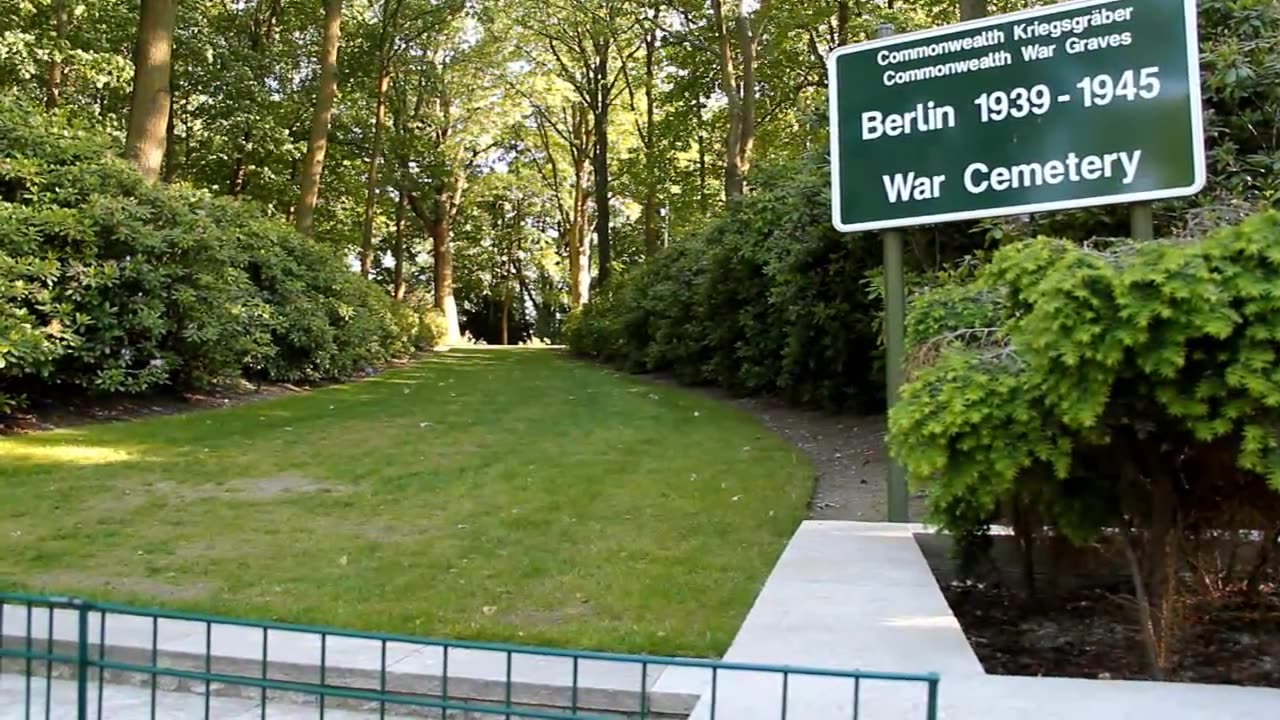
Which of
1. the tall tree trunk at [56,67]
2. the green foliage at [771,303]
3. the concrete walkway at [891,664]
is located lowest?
the concrete walkway at [891,664]

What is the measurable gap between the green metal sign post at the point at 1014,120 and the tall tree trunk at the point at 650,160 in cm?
2188

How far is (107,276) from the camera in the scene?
39.5 feet

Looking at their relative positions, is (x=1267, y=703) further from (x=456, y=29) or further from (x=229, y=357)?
(x=456, y=29)

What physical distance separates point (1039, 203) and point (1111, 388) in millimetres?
2718

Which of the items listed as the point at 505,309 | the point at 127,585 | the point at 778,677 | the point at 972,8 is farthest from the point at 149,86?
the point at 505,309

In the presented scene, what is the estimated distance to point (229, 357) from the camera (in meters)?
14.5

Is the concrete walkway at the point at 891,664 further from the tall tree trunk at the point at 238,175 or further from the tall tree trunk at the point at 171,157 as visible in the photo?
the tall tree trunk at the point at 171,157

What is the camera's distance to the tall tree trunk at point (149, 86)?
1472cm

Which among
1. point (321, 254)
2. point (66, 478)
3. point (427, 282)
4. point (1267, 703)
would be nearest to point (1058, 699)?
point (1267, 703)

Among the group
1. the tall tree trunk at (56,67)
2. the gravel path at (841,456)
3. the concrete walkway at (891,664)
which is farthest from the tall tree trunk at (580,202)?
the concrete walkway at (891,664)

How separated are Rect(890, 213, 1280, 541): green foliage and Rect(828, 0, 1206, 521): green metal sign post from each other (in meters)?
1.88

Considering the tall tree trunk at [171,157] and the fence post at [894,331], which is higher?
the tall tree trunk at [171,157]

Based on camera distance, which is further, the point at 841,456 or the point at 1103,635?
the point at 841,456

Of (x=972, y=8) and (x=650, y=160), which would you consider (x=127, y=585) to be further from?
(x=650, y=160)
